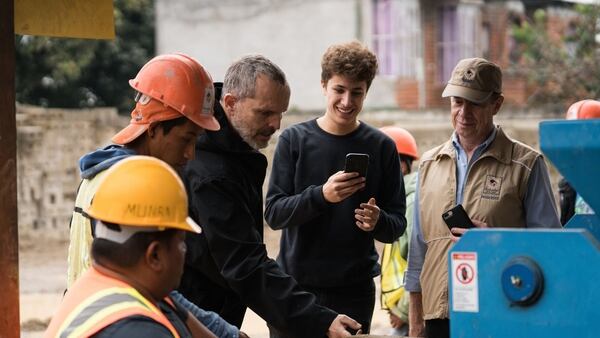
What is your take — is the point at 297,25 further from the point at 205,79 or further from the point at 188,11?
the point at 205,79

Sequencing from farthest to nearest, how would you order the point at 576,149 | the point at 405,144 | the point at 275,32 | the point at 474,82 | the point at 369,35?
the point at 275,32 → the point at 369,35 → the point at 405,144 → the point at 474,82 → the point at 576,149

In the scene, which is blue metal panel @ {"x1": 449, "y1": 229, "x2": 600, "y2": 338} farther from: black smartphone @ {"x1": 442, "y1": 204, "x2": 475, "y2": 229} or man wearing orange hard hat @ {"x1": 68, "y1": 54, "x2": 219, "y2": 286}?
black smartphone @ {"x1": 442, "y1": 204, "x2": 475, "y2": 229}

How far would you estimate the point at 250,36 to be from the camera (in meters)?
26.5

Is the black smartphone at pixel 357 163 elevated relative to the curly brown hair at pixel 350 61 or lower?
lower

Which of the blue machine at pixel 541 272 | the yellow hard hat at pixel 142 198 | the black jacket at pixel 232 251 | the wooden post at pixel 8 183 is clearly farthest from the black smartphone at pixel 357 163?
the yellow hard hat at pixel 142 198

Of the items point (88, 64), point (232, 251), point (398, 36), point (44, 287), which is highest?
point (398, 36)

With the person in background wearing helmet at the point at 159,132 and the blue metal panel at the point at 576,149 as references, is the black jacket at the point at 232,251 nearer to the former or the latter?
the person in background wearing helmet at the point at 159,132

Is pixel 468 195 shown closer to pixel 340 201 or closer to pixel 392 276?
pixel 340 201

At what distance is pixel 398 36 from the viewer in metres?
25.4

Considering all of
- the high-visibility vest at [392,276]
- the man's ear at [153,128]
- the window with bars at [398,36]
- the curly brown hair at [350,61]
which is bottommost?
the high-visibility vest at [392,276]

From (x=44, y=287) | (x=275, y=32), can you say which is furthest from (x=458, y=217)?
(x=275, y=32)

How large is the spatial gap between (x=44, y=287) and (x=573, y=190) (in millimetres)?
8663

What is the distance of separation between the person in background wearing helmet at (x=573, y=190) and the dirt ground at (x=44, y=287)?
266 centimetres

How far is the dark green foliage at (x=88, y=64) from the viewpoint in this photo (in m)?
22.8
